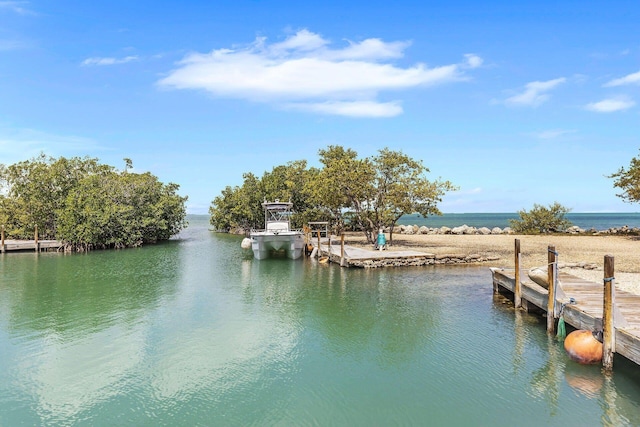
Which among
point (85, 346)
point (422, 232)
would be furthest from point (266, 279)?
point (422, 232)

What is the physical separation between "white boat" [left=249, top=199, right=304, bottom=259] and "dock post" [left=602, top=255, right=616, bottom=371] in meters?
21.8

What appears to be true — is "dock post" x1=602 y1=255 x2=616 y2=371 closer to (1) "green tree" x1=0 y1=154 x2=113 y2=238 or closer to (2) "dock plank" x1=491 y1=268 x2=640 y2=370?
(2) "dock plank" x1=491 y1=268 x2=640 y2=370

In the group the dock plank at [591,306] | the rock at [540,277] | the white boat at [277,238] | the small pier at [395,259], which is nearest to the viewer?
the dock plank at [591,306]

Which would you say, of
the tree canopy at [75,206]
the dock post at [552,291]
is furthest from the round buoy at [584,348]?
the tree canopy at [75,206]

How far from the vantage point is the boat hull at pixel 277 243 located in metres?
29.6

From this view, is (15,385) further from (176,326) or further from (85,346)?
(176,326)

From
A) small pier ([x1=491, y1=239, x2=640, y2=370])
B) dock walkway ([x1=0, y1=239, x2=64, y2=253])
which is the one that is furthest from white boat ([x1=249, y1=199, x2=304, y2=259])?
dock walkway ([x1=0, y1=239, x2=64, y2=253])

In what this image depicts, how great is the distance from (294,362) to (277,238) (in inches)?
764

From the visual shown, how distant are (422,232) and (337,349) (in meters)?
46.3

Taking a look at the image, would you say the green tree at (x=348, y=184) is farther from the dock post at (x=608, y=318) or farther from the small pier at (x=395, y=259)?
the dock post at (x=608, y=318)

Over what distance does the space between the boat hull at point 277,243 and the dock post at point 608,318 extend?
858 inches

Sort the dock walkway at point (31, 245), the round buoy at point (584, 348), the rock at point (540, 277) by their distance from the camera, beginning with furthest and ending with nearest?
1. the dock walkway at point (31, 245)
2. the rock at point (540, 277)
3. the round buoy at point (584, 348)

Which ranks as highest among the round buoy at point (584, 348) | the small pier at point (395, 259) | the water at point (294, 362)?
the small pier at point (395, 259)

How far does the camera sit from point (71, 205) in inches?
1531
